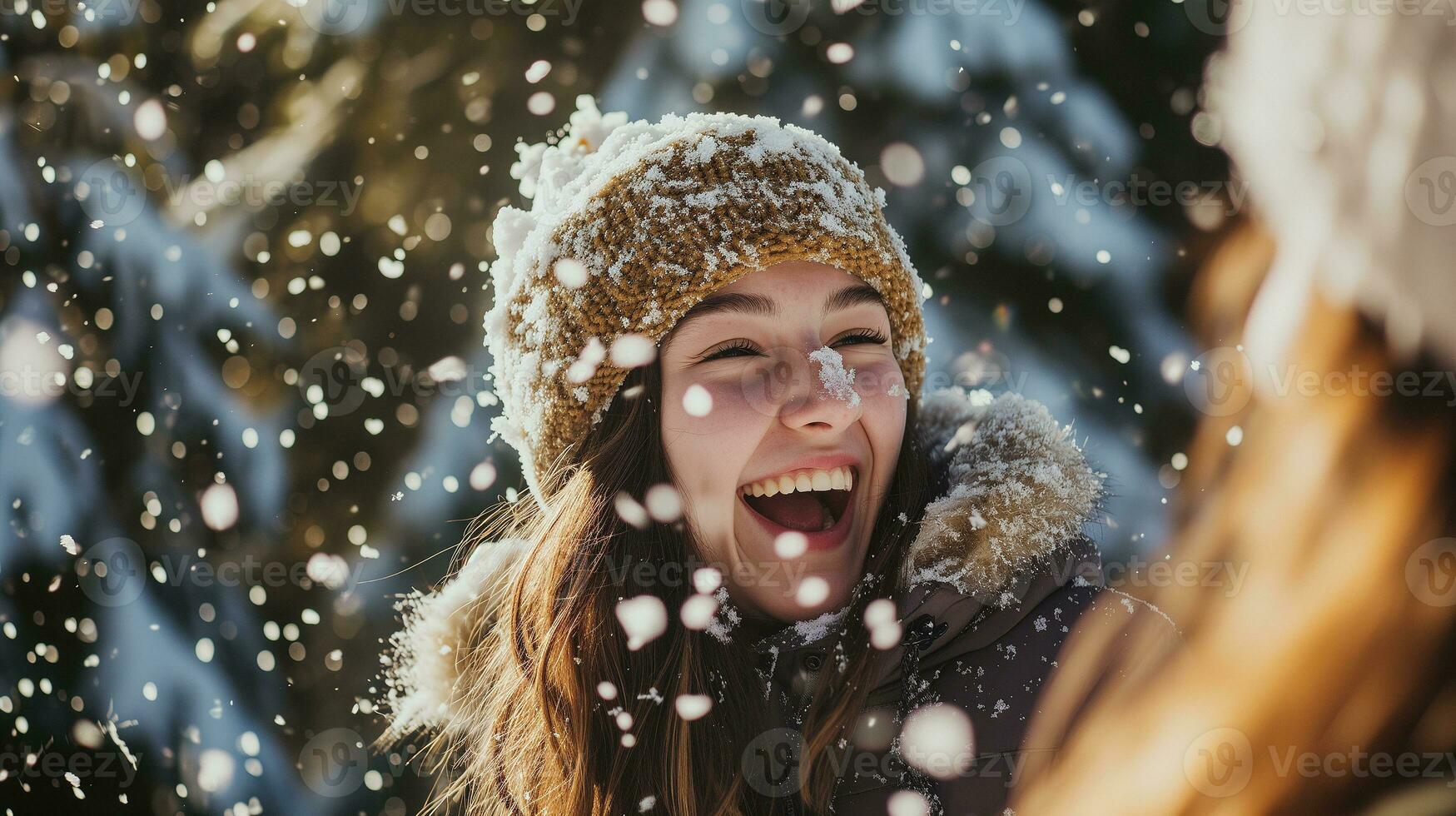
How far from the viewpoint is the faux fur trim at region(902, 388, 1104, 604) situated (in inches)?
49.1

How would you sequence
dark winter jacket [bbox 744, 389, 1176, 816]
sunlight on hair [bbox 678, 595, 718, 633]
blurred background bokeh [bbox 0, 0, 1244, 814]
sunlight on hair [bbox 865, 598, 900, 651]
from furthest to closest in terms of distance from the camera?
blurred background bokeh [bbox 0, 0, 1244, 814]
sunlight on hair [bbox 678, 595, 718, 633]
sunlight on hair [bbox 865, 598, 900, 651]
dark winter jacket [bbox 744, 389, 1176, 816]

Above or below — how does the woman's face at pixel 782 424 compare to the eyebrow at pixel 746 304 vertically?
below

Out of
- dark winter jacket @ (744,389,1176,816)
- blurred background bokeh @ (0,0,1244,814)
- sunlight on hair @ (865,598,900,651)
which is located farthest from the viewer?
blurred background bokeh @ (0,0,1244,814)

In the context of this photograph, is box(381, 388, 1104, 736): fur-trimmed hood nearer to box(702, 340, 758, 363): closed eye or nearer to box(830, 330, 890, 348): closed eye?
box(830, 330, 890, 348): closed eye

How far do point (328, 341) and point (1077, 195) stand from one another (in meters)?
2.54

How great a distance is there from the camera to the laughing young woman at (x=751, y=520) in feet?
4.16

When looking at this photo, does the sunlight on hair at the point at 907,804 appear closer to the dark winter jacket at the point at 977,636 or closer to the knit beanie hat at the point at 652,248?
the dark winter jacket at the point at 977,636

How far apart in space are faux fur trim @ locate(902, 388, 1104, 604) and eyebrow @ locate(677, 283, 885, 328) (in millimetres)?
356

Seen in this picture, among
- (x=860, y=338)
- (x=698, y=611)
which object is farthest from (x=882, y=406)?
(x=698, y=611)

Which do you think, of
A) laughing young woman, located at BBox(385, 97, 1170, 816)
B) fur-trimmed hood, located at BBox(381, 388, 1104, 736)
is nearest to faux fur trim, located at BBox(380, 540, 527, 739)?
fur-trimmed hood, located at BBox(381, 388, 1104, 736)

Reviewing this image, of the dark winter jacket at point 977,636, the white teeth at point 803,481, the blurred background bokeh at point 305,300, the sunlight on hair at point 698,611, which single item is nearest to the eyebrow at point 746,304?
the white teeth at point 803,481

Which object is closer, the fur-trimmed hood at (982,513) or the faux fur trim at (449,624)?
the fur-trimmed hood at (982,513)

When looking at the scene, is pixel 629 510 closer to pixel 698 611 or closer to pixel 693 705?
pixel 698 611

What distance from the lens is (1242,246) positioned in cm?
217
